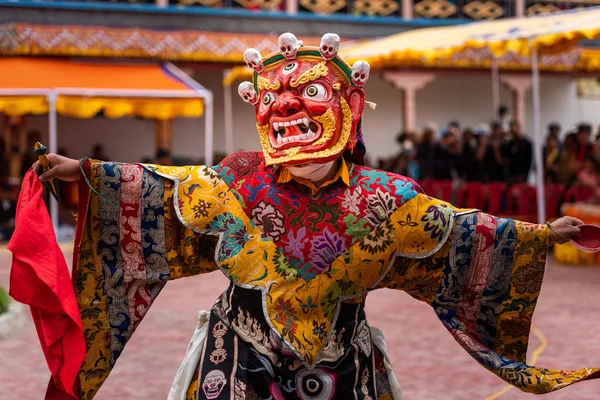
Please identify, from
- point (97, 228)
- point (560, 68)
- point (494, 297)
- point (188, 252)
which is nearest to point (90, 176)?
point (97, 228)

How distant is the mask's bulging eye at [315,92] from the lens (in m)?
3.12

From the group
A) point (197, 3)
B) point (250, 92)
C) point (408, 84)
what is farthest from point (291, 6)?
point (250, 92)

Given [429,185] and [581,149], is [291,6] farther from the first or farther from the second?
[581,149]

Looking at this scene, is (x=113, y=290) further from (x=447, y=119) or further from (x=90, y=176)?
(x=447, y=119)

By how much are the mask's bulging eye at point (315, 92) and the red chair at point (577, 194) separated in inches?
302

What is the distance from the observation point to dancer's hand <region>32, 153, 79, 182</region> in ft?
10.0

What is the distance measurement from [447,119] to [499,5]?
2510mm

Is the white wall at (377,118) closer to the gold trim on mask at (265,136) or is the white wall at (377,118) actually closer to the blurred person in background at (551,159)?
the blurred person in background at (551,159)

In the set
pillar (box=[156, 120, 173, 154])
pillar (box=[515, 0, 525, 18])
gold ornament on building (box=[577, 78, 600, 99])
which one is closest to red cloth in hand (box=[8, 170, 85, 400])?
pillar (box=[156, 120, 173, 154])

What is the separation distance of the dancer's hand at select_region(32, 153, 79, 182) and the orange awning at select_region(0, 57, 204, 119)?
901cm

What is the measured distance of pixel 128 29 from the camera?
613 inches

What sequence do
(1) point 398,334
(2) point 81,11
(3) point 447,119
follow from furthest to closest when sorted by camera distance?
1. (3) point 447,119
2. (2) point 81,11
3. (1) point 398,334

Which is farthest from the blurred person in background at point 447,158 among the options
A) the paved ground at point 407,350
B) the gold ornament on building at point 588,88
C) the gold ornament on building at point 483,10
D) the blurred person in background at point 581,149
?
the gold ornament on building at point 588,88

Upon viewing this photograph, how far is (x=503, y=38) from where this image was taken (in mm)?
9328
